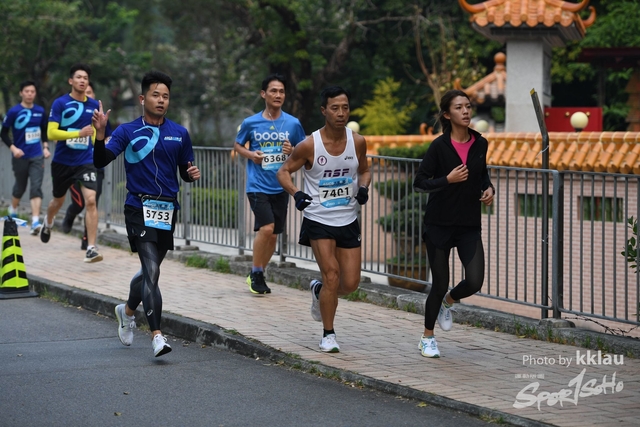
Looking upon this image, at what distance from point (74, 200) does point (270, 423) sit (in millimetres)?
8482

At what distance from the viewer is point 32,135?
16.0m

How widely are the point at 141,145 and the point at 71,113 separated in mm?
4909

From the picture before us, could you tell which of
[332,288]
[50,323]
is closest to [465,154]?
[332,288]

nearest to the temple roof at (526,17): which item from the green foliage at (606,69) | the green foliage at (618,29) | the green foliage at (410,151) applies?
the green foliage at (410,151)

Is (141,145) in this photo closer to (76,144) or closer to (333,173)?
(333,173)

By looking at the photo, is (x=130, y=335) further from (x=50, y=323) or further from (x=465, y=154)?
(x=465, y=154)

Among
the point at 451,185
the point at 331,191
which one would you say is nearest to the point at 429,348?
the point at 451,185

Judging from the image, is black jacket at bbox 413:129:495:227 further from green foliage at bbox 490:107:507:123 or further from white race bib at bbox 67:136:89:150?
green foliage at bbox 490:107:507:123

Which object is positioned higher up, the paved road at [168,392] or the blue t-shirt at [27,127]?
the blue t-shirt at [27,127]

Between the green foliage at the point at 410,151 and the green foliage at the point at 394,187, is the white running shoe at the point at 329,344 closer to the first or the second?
the green foliage at the point at 394,187

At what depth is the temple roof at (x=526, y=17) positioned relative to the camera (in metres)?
19.6

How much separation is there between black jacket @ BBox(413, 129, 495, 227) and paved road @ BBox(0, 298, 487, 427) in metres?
1.46

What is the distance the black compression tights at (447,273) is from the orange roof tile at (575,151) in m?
6.83

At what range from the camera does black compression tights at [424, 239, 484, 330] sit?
7707 millimetres
